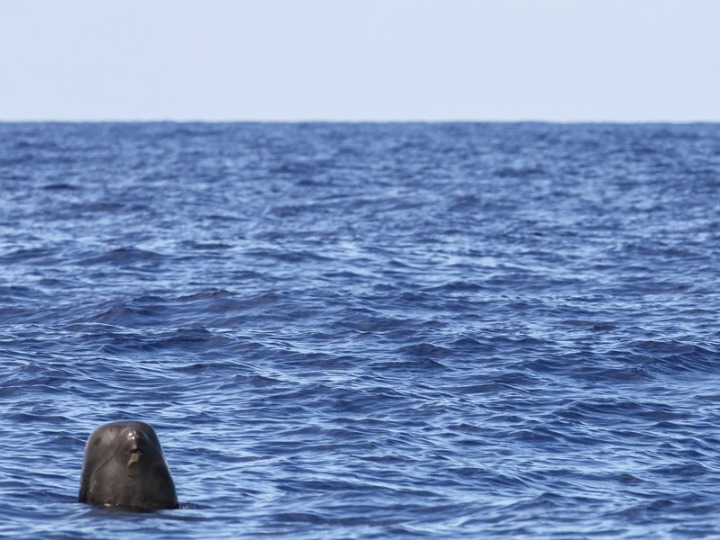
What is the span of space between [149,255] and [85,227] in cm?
726

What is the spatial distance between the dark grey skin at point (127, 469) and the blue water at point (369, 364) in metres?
0.21

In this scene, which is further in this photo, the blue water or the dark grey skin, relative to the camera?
the blue water

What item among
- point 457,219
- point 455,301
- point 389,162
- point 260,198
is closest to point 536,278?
point 455,301

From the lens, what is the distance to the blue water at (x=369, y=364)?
51.6 ft

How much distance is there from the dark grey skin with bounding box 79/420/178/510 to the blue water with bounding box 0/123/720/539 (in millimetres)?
209

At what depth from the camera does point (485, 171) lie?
72750mm

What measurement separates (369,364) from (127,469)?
9082 mm

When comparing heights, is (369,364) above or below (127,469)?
below

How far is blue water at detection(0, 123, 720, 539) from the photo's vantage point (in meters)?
15.7

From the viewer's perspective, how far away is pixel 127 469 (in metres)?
14.6

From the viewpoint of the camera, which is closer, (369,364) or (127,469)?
(127,469)

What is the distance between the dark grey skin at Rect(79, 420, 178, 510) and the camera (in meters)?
14.7

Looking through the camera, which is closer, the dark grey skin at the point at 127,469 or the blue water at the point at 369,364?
the dark grey skin at the point at 127,469

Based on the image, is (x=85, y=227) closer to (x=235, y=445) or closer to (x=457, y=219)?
(x=457, y=219)
